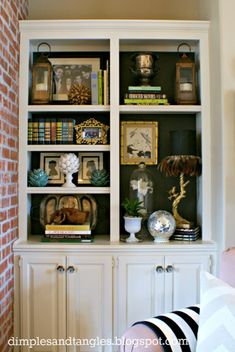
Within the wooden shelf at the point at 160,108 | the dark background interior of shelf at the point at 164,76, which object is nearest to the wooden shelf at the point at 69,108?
the wooden shelf at the point at 160,108

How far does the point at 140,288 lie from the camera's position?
210cm

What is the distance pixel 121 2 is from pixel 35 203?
1711 millimetres

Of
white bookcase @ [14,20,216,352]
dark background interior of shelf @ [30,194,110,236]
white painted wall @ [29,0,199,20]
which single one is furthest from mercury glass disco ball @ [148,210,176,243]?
white painted wall @ [29,0,199,20]

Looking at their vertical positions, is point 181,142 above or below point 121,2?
below

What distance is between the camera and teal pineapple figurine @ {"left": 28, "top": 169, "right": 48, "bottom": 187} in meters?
2.26

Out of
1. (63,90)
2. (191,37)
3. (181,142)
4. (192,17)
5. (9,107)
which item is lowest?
(181,142)

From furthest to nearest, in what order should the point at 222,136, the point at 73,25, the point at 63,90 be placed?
the point at 63,90 → the point at 73,25 → the point at 222,136

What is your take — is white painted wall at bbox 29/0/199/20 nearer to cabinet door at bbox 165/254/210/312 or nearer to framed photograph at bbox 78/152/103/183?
framed photograph at bbox 78/152/103/183

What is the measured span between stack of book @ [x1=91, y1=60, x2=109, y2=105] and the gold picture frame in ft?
0.55

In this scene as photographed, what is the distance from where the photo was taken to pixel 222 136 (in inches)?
80.0

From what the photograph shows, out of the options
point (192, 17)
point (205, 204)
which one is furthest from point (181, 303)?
point (192, 17)

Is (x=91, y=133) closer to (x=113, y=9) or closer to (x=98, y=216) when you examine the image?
(x=98, y=216)

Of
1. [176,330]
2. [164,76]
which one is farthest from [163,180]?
[176,330]

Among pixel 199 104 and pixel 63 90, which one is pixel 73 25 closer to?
pixel 63 90
